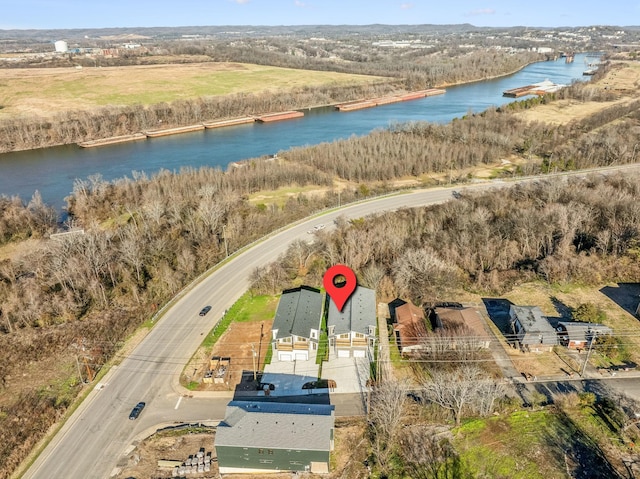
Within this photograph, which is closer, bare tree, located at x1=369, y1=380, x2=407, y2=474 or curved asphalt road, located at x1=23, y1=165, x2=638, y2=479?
bare tree, located at x1=369, y1=380, x2=407, y2=474

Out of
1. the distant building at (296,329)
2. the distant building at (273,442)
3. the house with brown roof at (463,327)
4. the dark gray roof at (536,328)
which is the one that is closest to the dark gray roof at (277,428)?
the distant building at (273,442)

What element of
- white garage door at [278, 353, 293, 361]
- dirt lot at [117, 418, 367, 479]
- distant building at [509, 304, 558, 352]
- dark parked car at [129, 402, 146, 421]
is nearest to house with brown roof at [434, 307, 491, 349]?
distant building at [509, 304, 558, 352]

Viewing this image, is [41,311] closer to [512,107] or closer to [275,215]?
[275,215]

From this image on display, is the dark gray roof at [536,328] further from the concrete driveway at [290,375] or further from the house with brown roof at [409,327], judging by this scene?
the concrete driveway at [290,375]

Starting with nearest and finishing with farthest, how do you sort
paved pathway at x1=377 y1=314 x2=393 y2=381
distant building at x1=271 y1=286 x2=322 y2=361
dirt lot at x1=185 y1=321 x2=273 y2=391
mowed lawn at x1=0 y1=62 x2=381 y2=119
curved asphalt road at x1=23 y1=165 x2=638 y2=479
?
1. curved asphalt road at x1=23 y1=165 x2=638 y2=479
2. dirt lot at x1=185 y1=321 x2=273 y2=391
3. paved pathway at x1=377 y1=314 x2=393 y2=381
4. distant building at x1=271 y1=286 x2=322 y2=361
5. mowed lawn at x1=0 y1=62 x2=381 y2=119

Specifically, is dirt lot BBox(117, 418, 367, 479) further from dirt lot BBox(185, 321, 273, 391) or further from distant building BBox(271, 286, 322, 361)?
distant building BBox(271, 286, 322, 361)

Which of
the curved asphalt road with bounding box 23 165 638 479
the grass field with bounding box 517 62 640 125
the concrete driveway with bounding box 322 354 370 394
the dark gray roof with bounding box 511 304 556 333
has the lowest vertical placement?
the concrete driveway with bounding box 322 354 370 394
